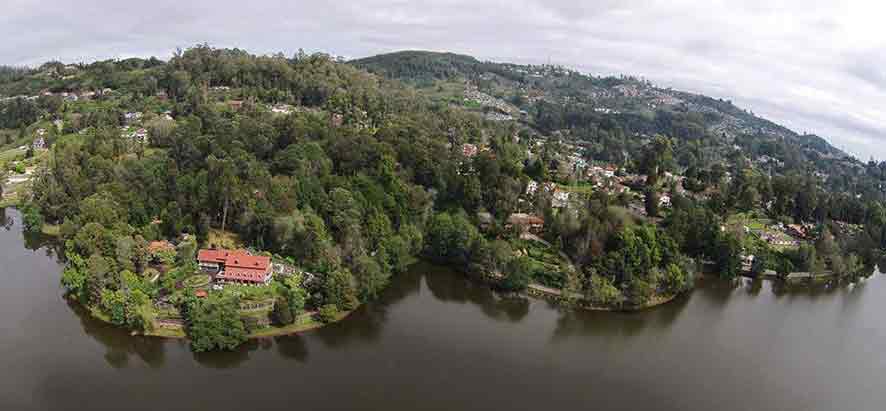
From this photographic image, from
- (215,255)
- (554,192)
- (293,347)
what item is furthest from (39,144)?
(554,192)

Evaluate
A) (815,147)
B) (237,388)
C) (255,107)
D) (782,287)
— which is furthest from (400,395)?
(815,147)

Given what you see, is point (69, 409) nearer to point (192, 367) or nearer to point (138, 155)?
point (192, 367)

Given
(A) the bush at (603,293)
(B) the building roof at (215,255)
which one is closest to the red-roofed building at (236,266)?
(B) the building roof at (215,255)

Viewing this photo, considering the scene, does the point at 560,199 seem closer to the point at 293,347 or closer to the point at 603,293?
the point at 603,293

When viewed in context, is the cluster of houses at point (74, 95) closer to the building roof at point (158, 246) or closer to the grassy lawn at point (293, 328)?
the building roof at point (158, 246)

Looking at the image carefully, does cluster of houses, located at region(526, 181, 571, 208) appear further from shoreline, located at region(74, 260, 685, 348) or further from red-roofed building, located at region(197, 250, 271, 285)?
red-roofed building, located at region(197, 250, 271, 285)
